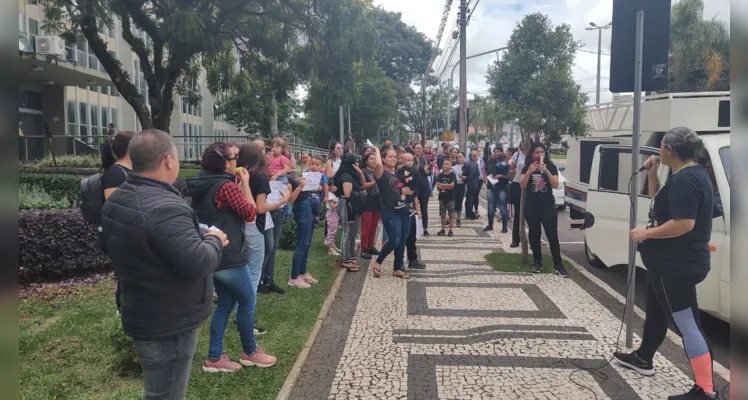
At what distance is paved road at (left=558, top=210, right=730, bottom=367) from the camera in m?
4.89

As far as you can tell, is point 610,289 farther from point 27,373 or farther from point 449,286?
point 27,373

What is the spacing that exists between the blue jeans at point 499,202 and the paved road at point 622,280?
49.9 inches

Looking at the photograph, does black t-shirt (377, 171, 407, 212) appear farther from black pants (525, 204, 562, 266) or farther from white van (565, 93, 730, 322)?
white van (565, 93, 730, 322)

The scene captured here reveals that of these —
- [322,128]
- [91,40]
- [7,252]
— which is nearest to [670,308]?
[7,252]

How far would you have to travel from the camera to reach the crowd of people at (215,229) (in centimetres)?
259

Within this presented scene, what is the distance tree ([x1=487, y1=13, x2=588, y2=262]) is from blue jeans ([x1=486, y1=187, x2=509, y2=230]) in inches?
132

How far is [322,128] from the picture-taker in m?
42.1

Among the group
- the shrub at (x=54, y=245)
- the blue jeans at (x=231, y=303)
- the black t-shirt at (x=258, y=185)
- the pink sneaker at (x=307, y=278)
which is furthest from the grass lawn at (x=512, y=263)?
the shrub at (x=54, y=245)

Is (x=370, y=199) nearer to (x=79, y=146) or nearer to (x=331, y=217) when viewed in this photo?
(x=331, y=217)

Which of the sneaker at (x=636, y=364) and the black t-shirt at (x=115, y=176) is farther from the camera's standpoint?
the sneaker at (x=636, y=364)

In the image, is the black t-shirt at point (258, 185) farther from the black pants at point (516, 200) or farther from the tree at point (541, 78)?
the tree at point (541, 78)

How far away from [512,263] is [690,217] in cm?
504

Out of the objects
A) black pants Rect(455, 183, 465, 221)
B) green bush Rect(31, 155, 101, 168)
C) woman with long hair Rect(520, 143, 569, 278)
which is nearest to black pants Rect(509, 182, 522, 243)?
woman with long hair Rect(520, 143, 569, 278)

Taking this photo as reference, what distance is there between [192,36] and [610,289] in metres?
8.87
